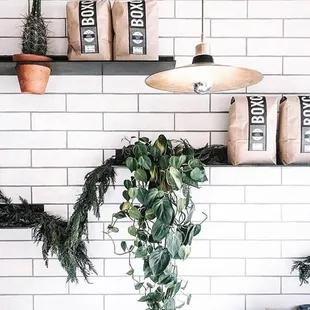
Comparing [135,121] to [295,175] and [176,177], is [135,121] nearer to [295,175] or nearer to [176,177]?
[176,177]

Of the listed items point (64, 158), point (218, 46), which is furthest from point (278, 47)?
point (64, 158)

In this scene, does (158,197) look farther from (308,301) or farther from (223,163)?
(308,301)


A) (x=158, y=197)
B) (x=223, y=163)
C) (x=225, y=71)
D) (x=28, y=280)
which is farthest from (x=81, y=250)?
(x=225, y=71)

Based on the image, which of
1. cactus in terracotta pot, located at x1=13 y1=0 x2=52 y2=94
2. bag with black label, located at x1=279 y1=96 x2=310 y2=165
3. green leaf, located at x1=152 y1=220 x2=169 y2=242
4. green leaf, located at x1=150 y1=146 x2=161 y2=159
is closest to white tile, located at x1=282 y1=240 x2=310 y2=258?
bag with black label, located at x1=279 y1=96 x2=310 y2=165

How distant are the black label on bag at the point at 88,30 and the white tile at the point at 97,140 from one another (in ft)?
1.28

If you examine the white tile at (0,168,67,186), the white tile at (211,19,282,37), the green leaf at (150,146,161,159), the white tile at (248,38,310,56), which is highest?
the white tile at (211,19,282,37)

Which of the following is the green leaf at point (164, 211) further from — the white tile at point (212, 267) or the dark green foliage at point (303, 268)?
the dark green foliage at point (303, 268)

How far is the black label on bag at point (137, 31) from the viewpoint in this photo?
1642mm

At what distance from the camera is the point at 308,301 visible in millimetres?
1883

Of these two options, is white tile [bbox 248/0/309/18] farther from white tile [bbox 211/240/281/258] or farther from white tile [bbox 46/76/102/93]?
white tile [bbox 211/240/281/258]

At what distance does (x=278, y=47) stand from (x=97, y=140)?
0.95 metres

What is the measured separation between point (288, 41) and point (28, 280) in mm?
1653

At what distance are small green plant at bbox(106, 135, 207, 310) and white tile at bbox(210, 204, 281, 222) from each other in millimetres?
224

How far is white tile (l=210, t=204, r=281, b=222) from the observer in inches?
73.3
